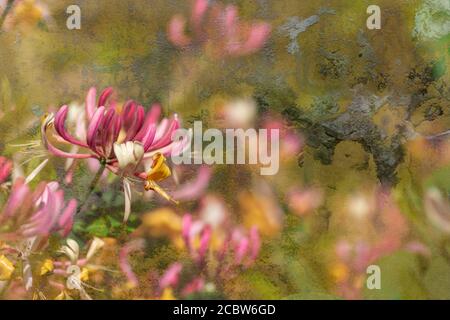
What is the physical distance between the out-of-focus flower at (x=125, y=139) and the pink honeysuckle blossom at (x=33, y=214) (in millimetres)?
160

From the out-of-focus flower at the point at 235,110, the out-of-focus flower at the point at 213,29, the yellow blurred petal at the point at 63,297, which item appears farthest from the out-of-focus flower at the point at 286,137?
the yellow blurred petal at the point at 63,297

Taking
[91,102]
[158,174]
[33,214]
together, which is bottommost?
[33,214]

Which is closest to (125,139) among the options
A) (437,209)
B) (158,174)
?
(158,174)

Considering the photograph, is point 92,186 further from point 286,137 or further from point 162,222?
point 286,137

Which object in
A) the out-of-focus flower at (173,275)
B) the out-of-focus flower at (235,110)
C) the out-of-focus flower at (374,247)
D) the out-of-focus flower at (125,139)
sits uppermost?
Result: the out-of-focus flower at (235,110)

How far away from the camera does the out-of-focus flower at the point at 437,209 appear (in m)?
2.07

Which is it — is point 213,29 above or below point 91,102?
above

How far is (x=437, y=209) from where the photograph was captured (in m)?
2.08

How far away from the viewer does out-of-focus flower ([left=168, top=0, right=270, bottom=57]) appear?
2072 mm

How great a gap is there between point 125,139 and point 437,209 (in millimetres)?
1048

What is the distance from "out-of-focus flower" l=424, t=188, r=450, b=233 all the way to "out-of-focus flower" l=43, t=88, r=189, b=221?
82 centimetres

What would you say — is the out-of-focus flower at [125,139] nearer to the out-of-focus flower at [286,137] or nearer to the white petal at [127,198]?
the white petal at [127,198]
